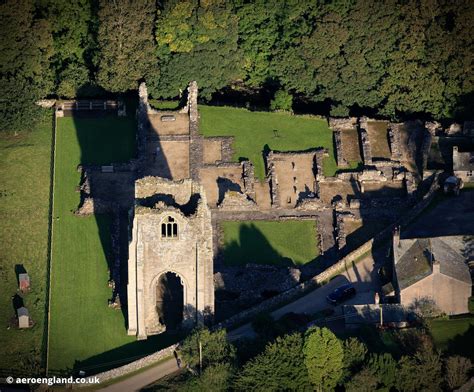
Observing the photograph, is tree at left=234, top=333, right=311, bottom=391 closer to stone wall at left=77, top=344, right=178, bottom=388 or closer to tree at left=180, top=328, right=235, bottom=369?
tree at left=180, top=328, right=235, bottom=369

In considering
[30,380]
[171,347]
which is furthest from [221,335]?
[30,380]

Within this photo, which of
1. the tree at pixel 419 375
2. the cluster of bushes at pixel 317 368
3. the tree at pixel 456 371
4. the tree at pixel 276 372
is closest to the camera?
the tree at pixel 276 372

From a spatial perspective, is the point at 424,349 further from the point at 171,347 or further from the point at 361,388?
the point at 171,347

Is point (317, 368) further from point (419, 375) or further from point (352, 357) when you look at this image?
point (419, 375)

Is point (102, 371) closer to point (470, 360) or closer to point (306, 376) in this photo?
point (306, 376)

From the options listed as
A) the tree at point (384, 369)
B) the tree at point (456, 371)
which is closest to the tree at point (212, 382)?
the tree at point (384, 369)

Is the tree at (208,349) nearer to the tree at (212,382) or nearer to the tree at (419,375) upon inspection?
the tree at (212,382)

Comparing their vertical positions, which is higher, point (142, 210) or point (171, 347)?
point (142, 210)
